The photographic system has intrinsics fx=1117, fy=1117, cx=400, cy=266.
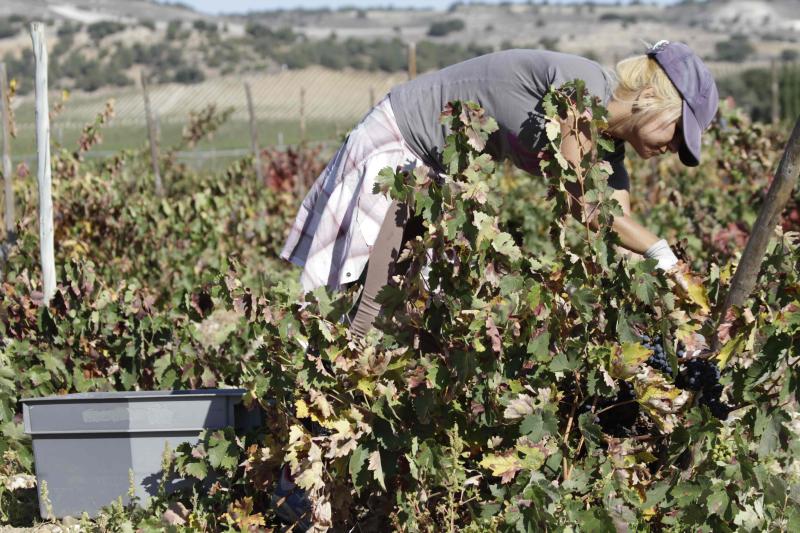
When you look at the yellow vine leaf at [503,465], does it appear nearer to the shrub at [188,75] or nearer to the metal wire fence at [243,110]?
the metal wire fence at [243,110]

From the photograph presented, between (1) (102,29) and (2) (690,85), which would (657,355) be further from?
(1) (102,29)

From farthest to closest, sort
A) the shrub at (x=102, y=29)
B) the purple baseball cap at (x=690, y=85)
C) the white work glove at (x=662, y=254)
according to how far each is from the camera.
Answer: the shrub at (x=102, y=29) < the white work glove at (x=662, y=254) < the purple baseball cap at (x=690, y=85)

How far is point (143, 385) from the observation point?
11.9 feet

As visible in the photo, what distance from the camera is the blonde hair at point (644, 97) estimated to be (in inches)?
104

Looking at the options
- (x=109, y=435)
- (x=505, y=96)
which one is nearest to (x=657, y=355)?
(x=505, y=96)

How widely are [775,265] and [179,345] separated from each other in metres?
1.84

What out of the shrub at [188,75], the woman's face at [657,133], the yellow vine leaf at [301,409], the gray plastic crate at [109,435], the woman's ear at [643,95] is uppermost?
the woman's ear at [643,95]

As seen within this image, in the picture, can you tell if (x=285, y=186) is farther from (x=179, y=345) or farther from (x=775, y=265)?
(x=775, y=265)

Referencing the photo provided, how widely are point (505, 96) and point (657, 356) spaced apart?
73 centimetres

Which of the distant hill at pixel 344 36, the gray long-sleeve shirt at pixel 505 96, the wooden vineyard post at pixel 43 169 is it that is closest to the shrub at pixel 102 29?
the distant hill at pixel 344 36

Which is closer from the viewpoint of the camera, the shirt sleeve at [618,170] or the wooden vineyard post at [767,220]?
the wooden vineyard post at [767,220]

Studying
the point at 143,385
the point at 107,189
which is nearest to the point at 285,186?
the point at 107,189

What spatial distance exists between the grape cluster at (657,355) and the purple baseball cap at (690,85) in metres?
0.45

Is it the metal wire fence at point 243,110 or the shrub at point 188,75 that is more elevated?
the metal wire fence at point 243,110
